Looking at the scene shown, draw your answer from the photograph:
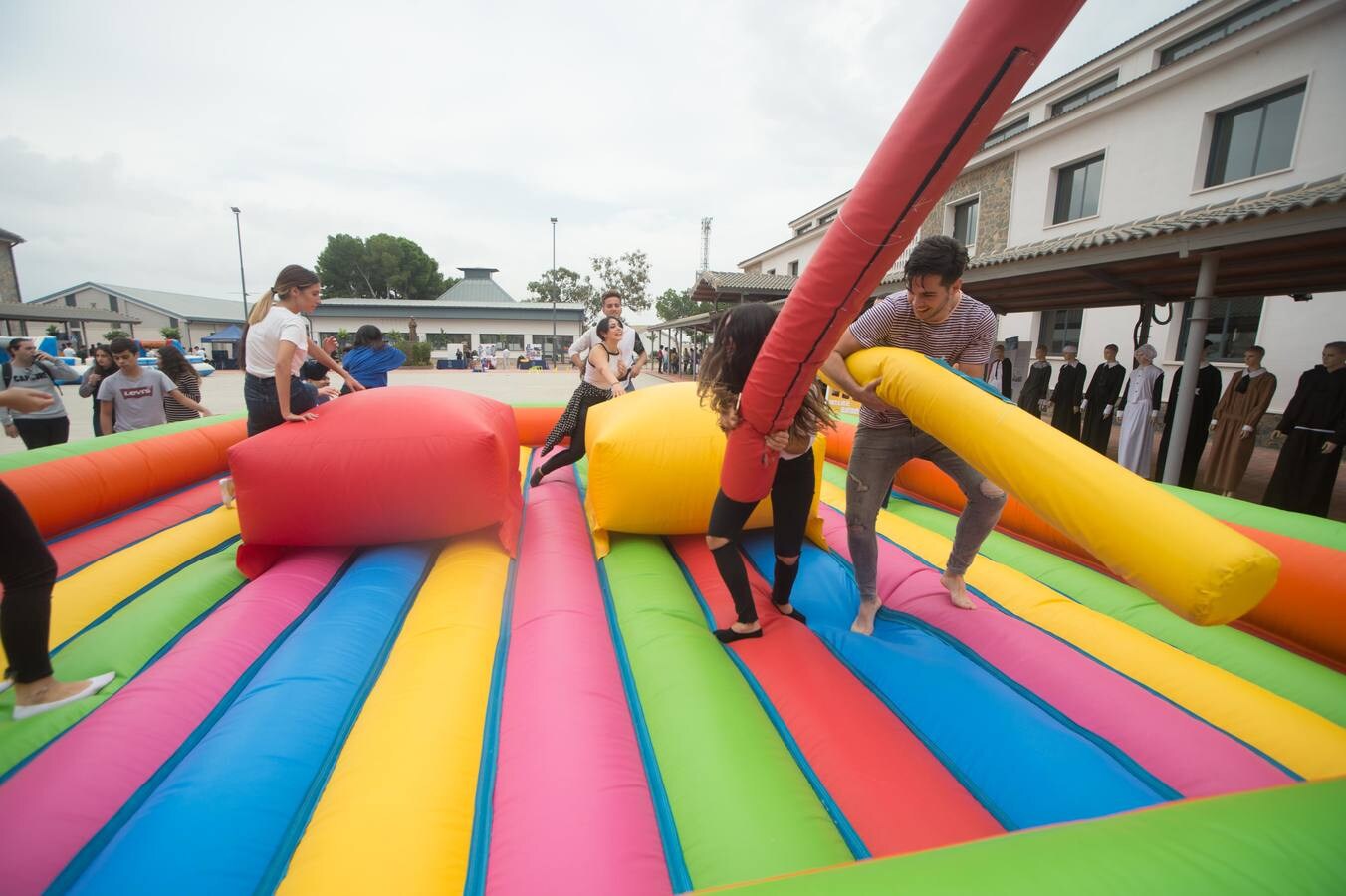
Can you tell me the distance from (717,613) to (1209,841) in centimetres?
151

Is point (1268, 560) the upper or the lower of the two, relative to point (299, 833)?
upper

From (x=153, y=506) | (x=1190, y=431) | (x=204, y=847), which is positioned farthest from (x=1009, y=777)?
(x=1190, y=431)

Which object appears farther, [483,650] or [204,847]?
[483,650]

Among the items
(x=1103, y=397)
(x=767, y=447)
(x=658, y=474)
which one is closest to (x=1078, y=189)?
(x=1103, y=397)

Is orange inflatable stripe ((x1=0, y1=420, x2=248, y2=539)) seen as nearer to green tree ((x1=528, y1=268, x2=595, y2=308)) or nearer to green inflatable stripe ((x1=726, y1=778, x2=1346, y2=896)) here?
green inflatable stripe ((x1=726, y1=778, x2=1346, y2=896))

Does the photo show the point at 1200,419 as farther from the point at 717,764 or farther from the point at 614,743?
the point at 614,743

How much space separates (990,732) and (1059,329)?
45.2 feet

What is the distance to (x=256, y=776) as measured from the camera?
1232mm

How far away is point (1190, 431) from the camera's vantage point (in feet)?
19.1

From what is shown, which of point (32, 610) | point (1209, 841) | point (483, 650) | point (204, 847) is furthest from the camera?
point (483, 650)

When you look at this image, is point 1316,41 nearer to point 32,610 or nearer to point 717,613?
point 717,613

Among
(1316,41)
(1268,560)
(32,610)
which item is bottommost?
(32,610)

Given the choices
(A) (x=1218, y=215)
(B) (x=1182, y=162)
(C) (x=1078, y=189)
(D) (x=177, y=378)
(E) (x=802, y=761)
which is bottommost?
(E) (x=802, y=761)

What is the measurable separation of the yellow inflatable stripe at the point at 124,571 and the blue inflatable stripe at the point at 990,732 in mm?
2623
